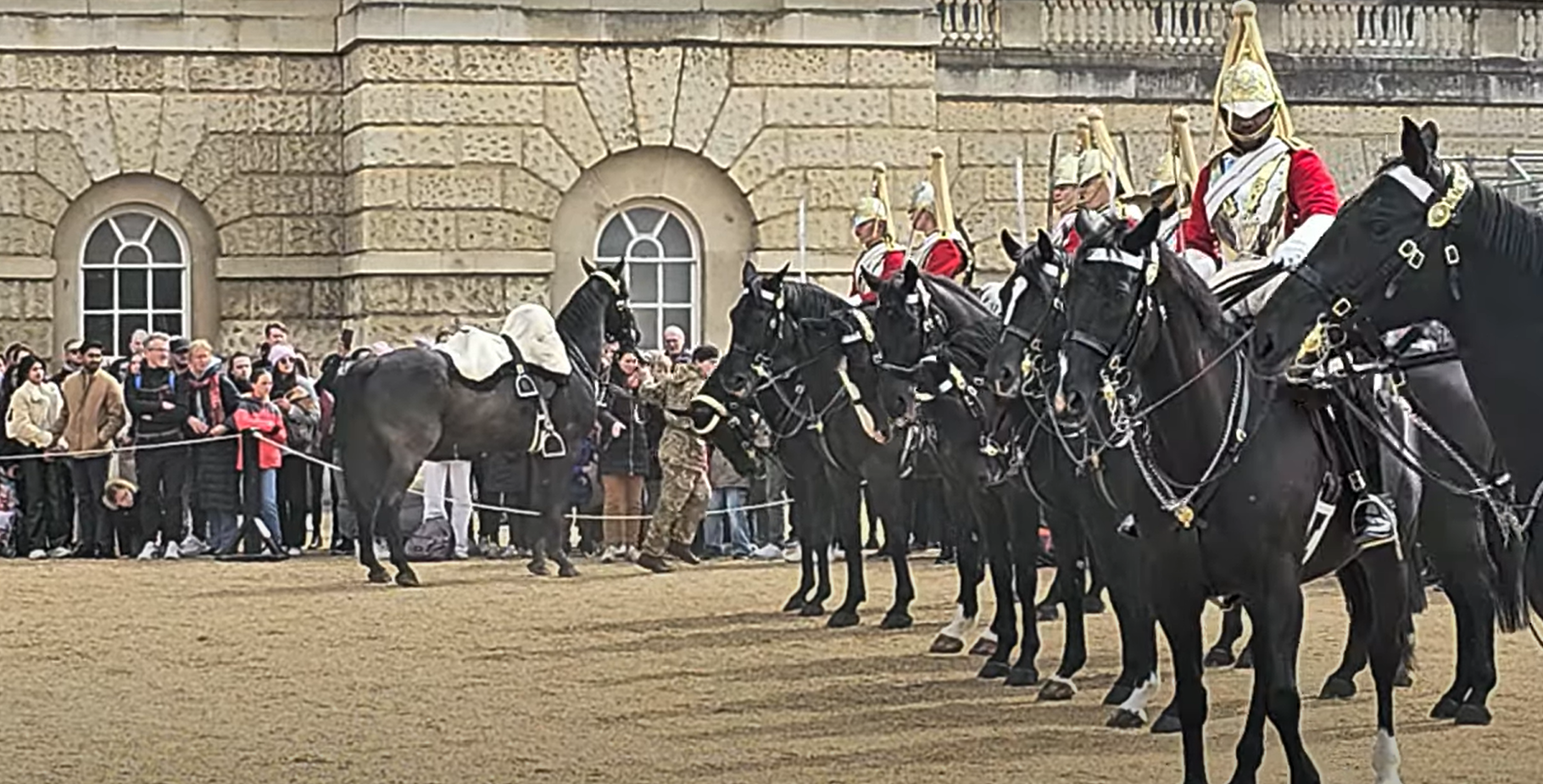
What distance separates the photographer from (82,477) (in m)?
20.5

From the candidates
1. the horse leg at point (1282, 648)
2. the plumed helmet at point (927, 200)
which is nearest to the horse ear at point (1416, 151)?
the horse leg at point (1282, 648)

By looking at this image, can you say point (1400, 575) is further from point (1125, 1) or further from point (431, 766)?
point (1125, 1)

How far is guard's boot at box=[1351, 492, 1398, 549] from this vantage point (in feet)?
30.3

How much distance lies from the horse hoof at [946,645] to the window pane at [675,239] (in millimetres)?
9850

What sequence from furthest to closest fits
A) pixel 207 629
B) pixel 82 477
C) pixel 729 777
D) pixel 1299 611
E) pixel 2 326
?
1. pixel 2 326
2. pixel 82 477
3. pixel 207 629
4. pixel 729 777
5. pixel 1299 611

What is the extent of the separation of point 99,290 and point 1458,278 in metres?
17.0

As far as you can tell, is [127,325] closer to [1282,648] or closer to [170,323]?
[170,323]

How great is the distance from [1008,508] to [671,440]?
7.08 meters

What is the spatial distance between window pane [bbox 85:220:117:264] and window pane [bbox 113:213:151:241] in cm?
9

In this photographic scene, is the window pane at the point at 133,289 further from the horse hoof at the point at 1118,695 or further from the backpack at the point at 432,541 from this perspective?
the horse hoof at the point at 1118,695

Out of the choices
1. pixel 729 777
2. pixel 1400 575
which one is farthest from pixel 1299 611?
pixel 729 777

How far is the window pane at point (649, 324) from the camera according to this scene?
23.4m

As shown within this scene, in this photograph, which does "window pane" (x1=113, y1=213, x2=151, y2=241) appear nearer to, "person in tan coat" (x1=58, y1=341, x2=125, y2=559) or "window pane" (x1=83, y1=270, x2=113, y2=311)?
"window pane" (x1=83, y1=270, x2=113, y2=311)

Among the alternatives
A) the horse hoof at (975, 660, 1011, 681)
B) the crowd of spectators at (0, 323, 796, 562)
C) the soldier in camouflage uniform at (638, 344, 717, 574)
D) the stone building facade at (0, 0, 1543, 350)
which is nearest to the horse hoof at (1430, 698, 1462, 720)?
the horse hoof at (975, 660, 1011, 681)
